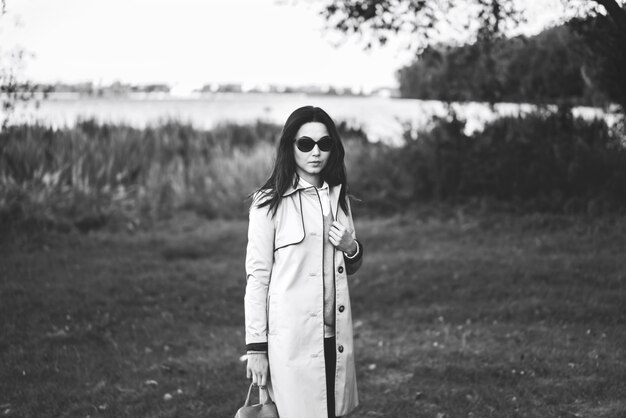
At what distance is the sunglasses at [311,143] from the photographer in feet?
10.3

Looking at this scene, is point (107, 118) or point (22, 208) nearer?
point (22, 208)

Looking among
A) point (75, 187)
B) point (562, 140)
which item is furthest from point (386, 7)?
point (75, 187)

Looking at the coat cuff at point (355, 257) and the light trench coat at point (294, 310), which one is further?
the coat cuff at point (355, 257)

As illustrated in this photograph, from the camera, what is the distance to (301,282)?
9.95 feet

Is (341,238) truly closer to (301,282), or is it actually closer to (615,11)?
(301,282)

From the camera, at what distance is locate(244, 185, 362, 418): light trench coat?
9.77 ft

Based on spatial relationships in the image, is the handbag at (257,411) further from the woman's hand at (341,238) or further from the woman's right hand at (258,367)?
the woman's hand at (341,238)

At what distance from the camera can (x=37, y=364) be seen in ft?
18.9

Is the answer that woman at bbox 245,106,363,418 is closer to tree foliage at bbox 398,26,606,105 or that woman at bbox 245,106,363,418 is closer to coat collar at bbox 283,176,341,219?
coat collar at bbox 283,176,341,219

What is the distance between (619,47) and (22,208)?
9.18m

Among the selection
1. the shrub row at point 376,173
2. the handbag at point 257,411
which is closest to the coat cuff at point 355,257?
the handbag at point 257,411

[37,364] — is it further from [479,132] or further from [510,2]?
[479,132]

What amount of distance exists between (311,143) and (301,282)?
0.69 m

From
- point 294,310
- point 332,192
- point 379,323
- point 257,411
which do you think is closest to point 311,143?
point 332,192
